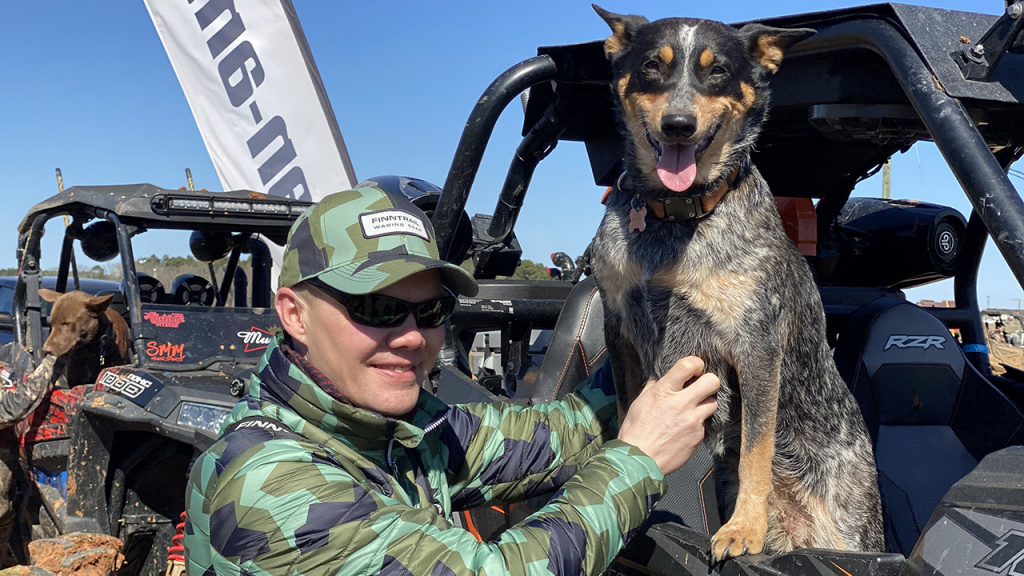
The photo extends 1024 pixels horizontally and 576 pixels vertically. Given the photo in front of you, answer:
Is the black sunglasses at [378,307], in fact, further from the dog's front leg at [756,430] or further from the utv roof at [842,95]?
the utv roof at [842,95]

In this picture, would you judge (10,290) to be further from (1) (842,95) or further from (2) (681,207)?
(1) (842,95)

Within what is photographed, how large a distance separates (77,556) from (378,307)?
3812 millimetres

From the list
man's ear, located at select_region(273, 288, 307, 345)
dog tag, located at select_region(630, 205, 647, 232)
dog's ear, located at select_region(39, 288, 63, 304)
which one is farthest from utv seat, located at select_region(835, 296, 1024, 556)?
dog's ear, located at select_region(39, 288, 63, 304)

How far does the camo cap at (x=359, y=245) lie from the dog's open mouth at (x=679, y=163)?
2.12 feet

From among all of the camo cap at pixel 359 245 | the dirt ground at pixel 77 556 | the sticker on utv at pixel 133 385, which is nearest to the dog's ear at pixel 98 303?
the sticker on utv at pixel 133 385

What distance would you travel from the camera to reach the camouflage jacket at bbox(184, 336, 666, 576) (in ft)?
5.08

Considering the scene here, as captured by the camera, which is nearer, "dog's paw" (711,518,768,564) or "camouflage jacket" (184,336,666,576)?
"camouflage jacket" (184,336,666,576)

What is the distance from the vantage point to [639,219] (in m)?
2.29

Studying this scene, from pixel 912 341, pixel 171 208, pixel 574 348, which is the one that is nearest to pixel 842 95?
pixel 912 341

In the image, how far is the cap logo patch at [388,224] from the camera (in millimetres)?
1838

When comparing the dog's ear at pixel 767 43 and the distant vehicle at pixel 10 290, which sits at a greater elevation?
the dog's ear at pixel 767 43

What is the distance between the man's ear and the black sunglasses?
79 mm

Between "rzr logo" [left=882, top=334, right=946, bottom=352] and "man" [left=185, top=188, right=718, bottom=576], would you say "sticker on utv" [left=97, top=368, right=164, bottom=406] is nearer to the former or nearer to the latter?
"man" [left=185, top=188, right=718, bottom=576]

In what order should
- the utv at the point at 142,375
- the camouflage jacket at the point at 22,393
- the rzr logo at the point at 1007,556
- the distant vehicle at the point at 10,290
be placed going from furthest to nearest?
the distant vehicle at the point at 10,290 → the camouflage jacket at the point at 22,393 → the utv at the point at 142,375 → the rzr logo at the point at 1007,556
